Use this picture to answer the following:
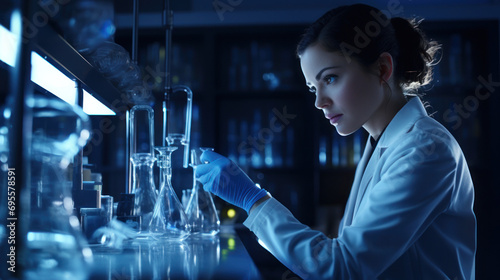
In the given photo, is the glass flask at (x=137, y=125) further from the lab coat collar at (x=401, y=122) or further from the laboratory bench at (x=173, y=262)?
the lab coat collar at (x=401, y=122)

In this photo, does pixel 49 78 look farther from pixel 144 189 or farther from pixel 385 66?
pixel 385 66

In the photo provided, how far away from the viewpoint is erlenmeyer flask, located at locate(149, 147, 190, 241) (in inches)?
43.9

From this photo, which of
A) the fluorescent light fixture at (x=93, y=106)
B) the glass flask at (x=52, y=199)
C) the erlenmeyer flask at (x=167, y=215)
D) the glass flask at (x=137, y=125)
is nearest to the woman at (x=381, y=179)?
the erlenmeyer flask at (x=167, y=215)

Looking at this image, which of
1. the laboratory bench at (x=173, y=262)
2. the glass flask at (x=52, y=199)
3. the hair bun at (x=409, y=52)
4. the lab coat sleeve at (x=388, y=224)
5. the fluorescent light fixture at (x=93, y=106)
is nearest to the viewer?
the glass flask at (x=52, y=199)

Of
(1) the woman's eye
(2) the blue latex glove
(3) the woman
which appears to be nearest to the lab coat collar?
(3) the woman

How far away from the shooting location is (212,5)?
126 inches

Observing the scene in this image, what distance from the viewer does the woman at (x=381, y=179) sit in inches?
35.0

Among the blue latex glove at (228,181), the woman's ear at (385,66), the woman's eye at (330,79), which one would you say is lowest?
the blue latex glove at (228,181)

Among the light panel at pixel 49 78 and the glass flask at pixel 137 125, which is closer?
the light panel at pixel 49 78

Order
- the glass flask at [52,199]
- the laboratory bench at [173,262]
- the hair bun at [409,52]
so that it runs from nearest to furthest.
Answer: the glass flask at [52,199] → the laboratory bench at [173,262] → the hair bun at [409,52]

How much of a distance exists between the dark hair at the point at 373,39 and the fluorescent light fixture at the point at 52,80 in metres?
0.63

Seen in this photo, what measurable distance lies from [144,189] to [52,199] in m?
0.55

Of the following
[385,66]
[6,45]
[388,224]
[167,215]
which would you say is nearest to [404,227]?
[388,224]

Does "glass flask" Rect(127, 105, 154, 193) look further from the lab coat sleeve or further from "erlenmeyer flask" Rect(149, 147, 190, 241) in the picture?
the lab coat sleeve
